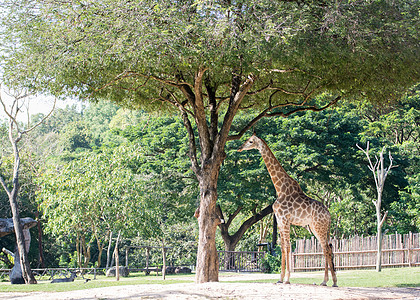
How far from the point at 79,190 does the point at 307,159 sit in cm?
1173

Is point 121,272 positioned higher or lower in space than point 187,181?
lower

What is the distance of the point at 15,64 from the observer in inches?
507

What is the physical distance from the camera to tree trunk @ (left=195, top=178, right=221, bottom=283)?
12.2 metres

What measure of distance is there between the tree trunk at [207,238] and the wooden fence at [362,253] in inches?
521

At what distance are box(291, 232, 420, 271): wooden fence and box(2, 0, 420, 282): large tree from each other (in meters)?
11.4

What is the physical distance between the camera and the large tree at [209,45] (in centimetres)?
1082

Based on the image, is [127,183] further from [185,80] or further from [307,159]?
[307,159]

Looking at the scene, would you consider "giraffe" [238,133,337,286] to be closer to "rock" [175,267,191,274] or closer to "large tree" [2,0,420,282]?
"large tree" [2,0,420,282]

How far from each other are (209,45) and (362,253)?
16.4m

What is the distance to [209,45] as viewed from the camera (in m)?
10.8

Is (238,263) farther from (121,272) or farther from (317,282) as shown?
(317,282)

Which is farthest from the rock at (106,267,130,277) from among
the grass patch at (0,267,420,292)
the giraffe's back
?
the giraffe's back

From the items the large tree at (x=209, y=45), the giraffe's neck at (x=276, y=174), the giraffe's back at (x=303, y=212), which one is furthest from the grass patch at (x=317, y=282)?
the large tree at (x=209, y=45)

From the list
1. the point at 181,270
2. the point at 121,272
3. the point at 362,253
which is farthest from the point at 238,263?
the point at 362,253
